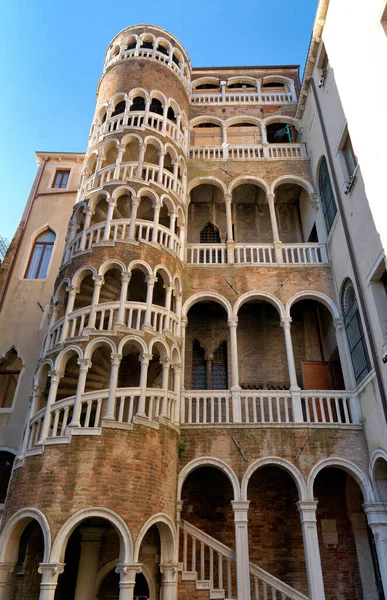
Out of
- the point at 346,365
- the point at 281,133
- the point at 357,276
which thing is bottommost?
the point at 346,365

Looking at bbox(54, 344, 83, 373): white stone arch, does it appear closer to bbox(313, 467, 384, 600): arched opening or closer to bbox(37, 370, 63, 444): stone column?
bbox(37, 370, 63, 444): stone column

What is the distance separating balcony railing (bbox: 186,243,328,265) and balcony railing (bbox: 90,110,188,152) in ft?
14.7

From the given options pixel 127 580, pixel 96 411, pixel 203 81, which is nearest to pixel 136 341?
pixel 96 411

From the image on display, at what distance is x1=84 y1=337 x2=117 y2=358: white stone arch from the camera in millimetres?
10180

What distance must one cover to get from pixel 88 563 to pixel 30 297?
29.1 feet

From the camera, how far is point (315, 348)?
14555 mm

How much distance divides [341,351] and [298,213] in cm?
748

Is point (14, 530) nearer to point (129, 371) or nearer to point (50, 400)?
point (50, 400)

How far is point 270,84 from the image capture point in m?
21.3

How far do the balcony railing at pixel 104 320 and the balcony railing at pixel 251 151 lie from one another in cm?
839

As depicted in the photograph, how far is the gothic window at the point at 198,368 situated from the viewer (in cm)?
1429

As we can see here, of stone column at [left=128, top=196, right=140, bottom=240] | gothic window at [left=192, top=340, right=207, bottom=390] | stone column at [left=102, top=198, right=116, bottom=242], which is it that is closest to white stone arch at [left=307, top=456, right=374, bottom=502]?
gothic window at [left=192, top=340, right=207, bottom=390]

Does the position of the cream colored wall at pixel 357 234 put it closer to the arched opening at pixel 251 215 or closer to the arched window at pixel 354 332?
the arched window at pixel 354 332

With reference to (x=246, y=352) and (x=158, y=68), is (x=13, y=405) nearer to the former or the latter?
(x=246, y=352)
